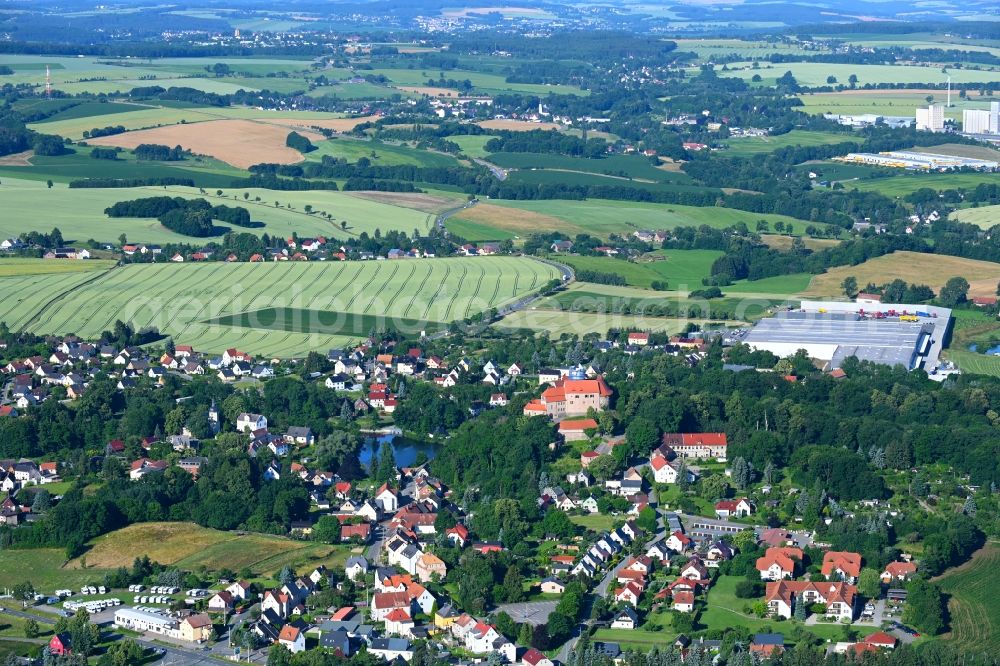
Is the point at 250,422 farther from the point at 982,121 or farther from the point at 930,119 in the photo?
the point at 930,119

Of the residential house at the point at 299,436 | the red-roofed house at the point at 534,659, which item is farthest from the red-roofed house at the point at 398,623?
the residential house at the point at 299,436

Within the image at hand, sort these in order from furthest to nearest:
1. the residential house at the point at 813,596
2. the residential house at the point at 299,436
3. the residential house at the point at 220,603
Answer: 1. the residential house at the point at 299,436
2. the residential house at the point at 220,603
3. the residential house at the point at 813,596

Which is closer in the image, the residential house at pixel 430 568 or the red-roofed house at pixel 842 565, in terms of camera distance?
the red-roofed house at pixel 842 565

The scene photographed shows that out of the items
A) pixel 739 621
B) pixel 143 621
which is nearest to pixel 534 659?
pixel 739 621

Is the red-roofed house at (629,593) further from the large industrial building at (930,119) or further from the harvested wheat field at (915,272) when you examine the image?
the large industrial building at (930,119)

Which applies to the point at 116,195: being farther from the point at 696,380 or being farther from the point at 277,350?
the point at 696,380

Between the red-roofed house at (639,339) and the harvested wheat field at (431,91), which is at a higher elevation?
the red-roofed house at (639,339)

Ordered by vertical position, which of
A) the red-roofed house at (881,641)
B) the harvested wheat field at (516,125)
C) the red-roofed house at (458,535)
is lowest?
the harvested wheat field at (516,125)

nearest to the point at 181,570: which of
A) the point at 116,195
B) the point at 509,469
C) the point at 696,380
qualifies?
the point at 509,469
